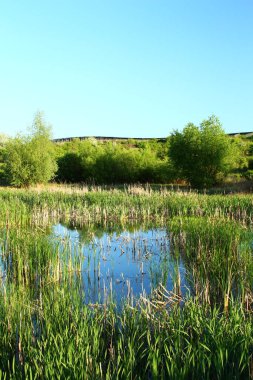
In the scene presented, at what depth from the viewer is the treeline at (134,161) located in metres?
28.4

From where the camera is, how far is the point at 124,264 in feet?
28.6

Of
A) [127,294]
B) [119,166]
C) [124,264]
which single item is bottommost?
[124,264]

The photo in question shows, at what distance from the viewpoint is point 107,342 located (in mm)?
4273

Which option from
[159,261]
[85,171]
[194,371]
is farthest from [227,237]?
[85,171]

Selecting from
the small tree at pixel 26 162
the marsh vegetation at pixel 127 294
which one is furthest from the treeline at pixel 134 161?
the marsh vegetation at pixel 127 294

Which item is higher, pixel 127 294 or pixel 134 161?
pixel 134 161

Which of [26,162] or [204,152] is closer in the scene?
[204,152]

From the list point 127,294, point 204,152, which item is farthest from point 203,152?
point 127,294

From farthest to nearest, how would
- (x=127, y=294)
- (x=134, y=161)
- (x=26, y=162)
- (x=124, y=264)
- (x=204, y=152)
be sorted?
(x=134, y=161)
(x=26, y=162)
(x=204, y=152)
(x=124, y=264)
(x=127, y=294)

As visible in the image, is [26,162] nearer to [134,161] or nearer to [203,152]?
[134,161]

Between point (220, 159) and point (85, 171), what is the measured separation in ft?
49.3

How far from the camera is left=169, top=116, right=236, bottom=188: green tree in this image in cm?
2791

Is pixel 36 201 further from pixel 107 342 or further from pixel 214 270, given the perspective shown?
pixel 107 342

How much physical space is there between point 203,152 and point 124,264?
20418 mm
